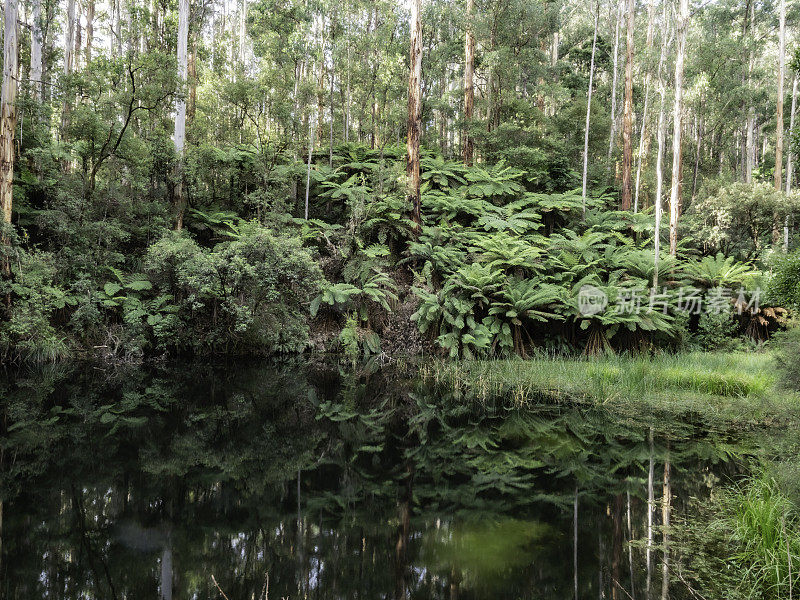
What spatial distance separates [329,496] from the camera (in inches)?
164

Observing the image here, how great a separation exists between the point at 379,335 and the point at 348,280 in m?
1.61

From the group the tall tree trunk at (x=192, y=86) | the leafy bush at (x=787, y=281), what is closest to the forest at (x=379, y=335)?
the leafy bush at (x=787, y=281)

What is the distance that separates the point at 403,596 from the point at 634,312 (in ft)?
33.0

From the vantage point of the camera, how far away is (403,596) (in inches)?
112

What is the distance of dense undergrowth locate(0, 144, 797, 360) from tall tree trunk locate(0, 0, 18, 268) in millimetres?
827

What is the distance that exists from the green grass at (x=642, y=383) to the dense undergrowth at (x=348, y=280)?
53.9 inches

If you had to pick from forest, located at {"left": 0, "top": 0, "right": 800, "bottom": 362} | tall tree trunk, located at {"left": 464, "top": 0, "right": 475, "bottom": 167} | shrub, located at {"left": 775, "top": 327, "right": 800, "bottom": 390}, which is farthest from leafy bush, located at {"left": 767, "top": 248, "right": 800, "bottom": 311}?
tall tree trunk, located at {"left": 464, "top": 0, "right": 475, "bottom": 167}

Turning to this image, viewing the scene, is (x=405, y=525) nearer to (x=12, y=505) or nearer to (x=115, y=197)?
(x=12, y=505)

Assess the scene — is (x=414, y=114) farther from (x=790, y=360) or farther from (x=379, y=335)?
(x=790, y=360)

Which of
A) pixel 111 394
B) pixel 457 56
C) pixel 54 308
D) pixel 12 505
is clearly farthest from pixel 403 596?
pixel 457 56

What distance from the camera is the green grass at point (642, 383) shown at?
23.4ft

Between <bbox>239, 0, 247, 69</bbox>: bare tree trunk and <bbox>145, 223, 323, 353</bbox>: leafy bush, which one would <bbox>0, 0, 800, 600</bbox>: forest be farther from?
<bbox>239, 0, 247, 69</bbox>: bare tree trunk

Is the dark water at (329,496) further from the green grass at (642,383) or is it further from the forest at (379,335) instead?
the green grass at (642,383)

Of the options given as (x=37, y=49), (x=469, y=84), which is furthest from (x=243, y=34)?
(x=469, y=84)
